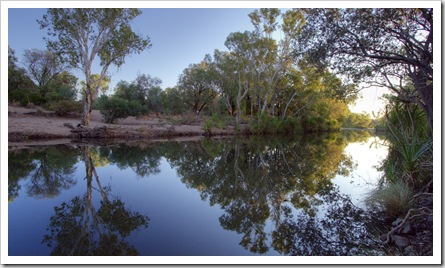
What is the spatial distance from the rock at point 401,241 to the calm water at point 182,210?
32cm

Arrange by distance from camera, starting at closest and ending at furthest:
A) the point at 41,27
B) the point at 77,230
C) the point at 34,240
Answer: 1. the point at 34,240
2. the point at 77,230
3. the point at 41,27

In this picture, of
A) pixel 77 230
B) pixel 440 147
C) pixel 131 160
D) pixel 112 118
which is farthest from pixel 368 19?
pixel 112 118

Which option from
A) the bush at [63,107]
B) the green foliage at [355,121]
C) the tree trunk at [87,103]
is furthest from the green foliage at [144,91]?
the green foliage at [355,121]

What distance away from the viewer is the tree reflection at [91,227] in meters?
3.26

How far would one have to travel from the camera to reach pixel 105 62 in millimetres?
17156

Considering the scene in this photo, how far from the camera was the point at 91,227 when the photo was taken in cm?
387

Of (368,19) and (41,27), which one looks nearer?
(368,19)

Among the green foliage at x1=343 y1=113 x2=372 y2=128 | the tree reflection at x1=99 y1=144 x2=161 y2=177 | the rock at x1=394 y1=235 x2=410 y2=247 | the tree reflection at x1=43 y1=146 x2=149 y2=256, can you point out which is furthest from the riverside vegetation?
the green foliage at x1=343 y1=113 x2=372 y2=128

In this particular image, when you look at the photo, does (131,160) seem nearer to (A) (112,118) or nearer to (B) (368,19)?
(B) (368,19)

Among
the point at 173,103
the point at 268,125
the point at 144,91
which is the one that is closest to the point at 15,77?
the point at 144,91

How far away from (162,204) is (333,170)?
671 centimetres

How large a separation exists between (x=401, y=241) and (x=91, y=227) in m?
4.63

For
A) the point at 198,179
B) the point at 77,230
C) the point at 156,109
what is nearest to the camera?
the point at 77,230

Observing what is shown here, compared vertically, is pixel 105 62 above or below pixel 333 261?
above
